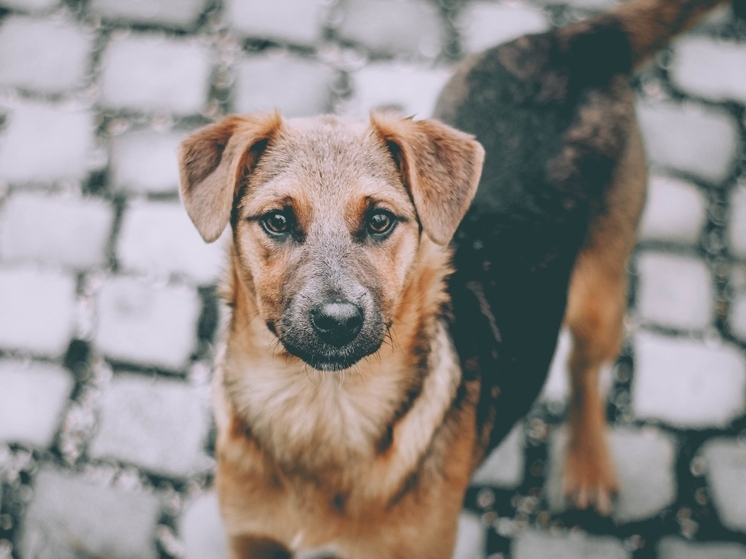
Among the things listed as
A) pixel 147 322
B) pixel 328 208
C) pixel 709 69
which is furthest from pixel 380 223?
pixel 709 69

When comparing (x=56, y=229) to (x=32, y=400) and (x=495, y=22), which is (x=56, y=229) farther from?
(x=495, y=22)

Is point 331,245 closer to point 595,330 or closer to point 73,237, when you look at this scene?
point 595,330

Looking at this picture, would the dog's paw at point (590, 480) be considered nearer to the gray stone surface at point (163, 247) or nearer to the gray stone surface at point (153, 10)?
the gray stone surface at point (163, 247)

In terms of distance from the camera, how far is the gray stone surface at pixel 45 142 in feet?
12.9

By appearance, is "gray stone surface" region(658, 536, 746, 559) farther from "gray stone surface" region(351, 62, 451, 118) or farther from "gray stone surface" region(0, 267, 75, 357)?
"gray stone surface" region(0, 267, 75, 357)

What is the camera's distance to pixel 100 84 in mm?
4188

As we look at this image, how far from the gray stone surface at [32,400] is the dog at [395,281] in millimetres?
1275

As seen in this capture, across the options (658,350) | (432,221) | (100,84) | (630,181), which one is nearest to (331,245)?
(432,221)

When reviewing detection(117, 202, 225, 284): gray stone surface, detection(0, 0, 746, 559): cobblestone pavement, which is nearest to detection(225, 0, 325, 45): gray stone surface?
detection(0, 0, 746, 559): cobblestone pavement

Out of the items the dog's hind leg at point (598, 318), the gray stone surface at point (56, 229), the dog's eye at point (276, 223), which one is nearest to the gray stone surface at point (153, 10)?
the gray stone surface at point (56, 229)

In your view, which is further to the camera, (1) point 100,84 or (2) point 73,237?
(1) point 100,84

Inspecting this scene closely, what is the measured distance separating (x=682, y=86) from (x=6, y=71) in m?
4.26

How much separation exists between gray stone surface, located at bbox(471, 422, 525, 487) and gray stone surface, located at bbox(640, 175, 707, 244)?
1502 millimetres

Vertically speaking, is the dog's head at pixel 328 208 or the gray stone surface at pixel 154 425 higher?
the dog's head at pixel 328 208
